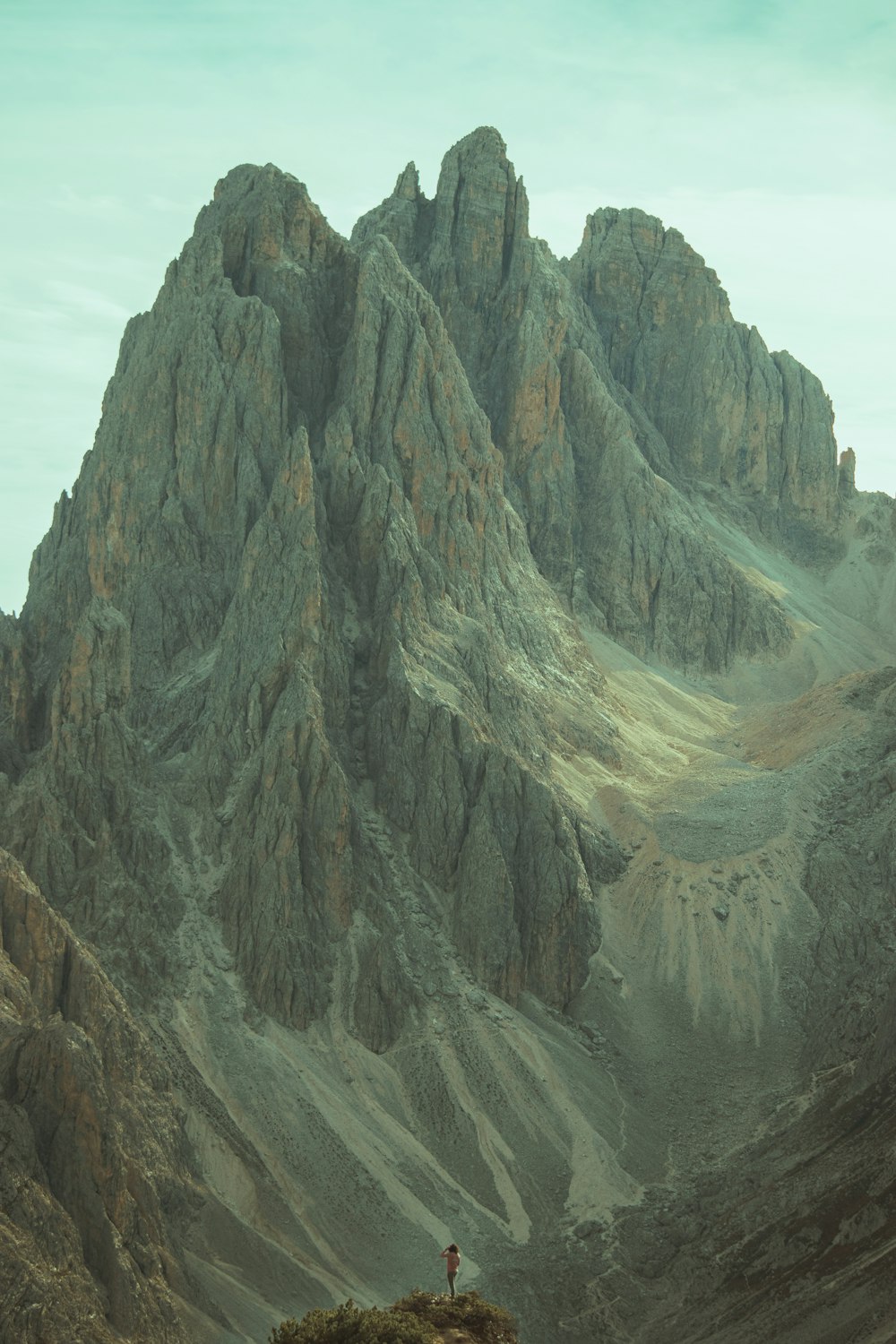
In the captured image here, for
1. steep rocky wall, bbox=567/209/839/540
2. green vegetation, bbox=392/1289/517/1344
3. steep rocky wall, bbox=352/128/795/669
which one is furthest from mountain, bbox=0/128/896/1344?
steep rocky wall, bbox=567/209/839/540

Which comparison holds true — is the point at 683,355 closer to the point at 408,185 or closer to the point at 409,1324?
the point at 408,185

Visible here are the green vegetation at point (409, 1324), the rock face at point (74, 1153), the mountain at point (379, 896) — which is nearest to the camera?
the green vegetation at point (409, 1324)

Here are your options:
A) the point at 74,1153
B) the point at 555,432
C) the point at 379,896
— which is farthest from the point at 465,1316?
the point at 555,432

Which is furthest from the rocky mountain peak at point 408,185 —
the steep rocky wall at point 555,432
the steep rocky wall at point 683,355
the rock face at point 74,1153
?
the rock face at point 74,1153

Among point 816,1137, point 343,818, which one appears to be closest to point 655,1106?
point 816,1137

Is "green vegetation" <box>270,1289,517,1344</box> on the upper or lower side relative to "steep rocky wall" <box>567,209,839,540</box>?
lower

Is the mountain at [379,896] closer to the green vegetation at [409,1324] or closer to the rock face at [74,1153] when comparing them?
the rock face at [74,1153]

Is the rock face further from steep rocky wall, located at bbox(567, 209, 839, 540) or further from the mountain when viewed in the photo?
steep rocky wall, located at bbox(567, 209, 839, 540)
